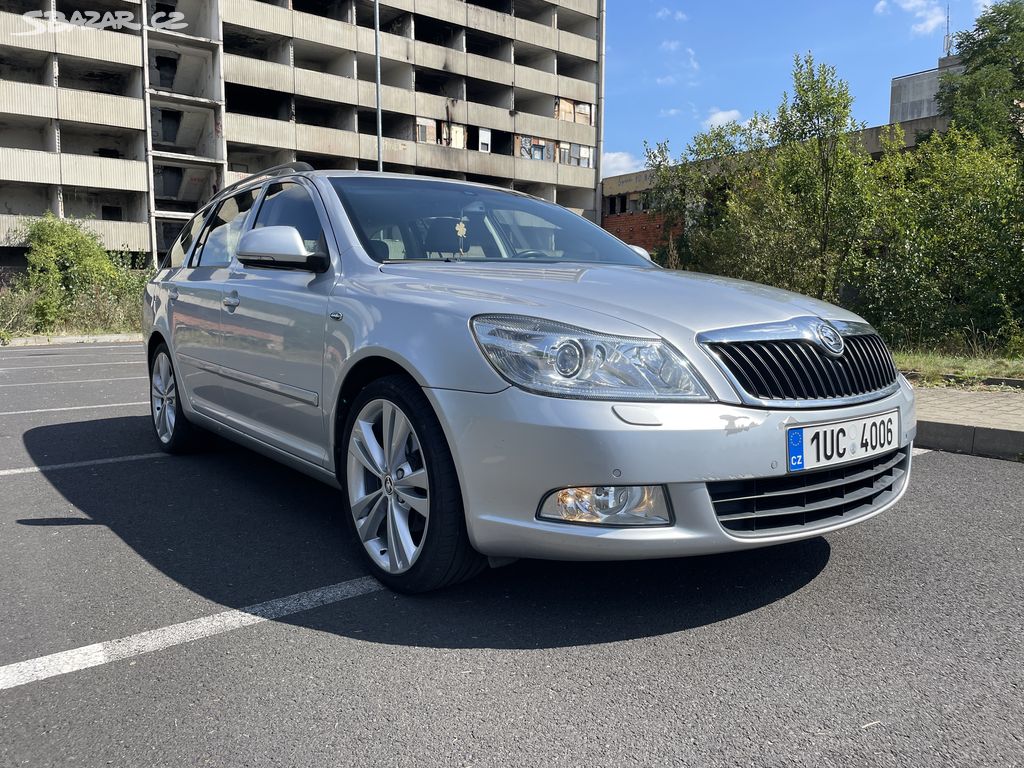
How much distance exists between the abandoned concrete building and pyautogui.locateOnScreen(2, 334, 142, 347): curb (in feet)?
63.1

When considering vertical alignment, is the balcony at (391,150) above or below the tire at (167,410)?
above

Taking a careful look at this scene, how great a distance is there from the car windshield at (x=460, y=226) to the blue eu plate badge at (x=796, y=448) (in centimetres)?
160

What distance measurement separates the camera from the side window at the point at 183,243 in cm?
563

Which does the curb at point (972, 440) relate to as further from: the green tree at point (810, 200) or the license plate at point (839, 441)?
the green tree at point (810, 200)

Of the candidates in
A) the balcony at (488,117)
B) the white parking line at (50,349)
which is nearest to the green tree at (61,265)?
the white parking line at (50,349)

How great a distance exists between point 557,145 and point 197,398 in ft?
→ 160

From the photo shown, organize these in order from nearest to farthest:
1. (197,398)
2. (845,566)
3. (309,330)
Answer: (845,566), (309,330), (197,398)

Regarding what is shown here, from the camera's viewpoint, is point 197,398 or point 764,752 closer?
point 764,752

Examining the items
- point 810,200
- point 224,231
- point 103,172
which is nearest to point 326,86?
point 103,172

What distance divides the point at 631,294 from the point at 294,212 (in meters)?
1.99

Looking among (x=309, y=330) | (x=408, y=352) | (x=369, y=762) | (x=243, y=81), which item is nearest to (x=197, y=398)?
(x=309, y=330)

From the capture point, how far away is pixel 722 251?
2352cm

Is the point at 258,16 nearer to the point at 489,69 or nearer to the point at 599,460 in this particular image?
the point at 489,69

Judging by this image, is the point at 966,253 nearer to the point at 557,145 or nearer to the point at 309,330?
the point at 309,330
